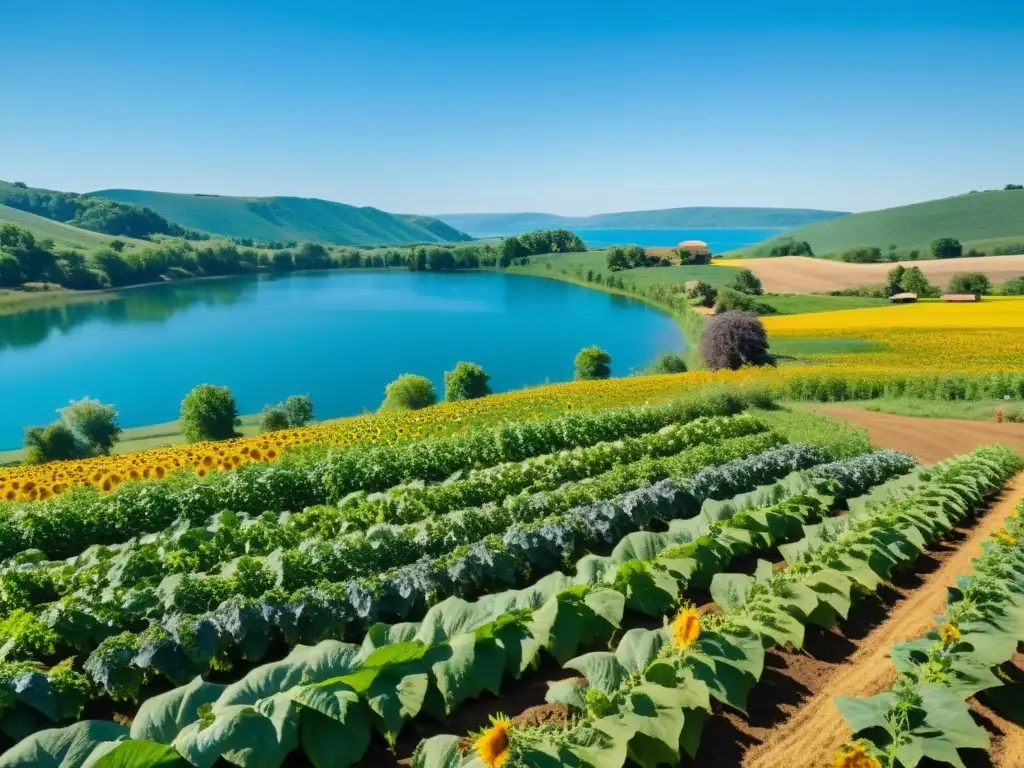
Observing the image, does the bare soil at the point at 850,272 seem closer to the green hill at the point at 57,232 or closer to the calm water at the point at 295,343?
the calm water at the point at 295,343

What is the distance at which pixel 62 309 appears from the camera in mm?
91625

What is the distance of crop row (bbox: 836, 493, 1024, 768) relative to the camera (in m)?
4.26

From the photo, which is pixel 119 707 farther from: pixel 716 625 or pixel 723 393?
pixel 723 393

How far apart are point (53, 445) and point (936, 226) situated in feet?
392

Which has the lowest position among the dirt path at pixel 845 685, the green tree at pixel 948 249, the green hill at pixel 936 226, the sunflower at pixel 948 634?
the dirt path at pixel 845 685

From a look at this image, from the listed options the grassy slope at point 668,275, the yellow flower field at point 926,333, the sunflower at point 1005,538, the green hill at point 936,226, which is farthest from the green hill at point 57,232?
the sunflower at point 1005,538

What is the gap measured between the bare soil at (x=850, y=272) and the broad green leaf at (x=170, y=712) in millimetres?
68819

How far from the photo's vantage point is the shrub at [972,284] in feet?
184

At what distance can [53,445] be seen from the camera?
2920cm

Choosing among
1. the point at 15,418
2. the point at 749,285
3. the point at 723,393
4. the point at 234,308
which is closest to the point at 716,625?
the point at 723,393

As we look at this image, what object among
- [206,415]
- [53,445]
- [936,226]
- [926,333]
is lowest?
[53,445]

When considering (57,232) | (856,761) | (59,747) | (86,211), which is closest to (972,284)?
(856,761)

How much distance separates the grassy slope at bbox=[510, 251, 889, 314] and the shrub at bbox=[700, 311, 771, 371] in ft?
87.3

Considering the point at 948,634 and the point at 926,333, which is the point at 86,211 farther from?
the point at 948,634
